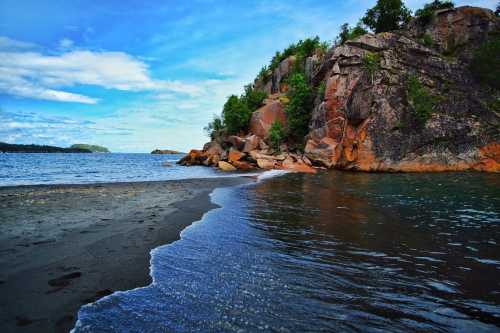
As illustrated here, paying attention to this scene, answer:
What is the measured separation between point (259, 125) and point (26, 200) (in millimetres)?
37825

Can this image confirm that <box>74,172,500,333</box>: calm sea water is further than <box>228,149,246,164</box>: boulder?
No

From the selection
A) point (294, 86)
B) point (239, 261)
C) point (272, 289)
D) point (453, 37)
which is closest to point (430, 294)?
point (272, 289)

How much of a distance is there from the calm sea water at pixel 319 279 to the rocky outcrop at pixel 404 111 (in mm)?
24331

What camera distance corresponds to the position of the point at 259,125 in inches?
1877

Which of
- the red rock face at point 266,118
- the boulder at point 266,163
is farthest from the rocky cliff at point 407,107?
the red rock face at point 266,118

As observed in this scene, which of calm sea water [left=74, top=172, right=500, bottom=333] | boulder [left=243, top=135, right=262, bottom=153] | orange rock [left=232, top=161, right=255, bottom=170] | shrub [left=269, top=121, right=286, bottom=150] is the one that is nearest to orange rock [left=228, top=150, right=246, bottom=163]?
orange rock [left=232, top=161, right=255, bottom=170]

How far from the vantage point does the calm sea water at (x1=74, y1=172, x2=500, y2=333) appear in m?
3.57

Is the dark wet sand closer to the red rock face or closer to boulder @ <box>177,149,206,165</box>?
the red rock face

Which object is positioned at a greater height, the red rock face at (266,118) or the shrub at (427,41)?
the shrub at (427,41)

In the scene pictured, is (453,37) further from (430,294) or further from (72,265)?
(72,265)

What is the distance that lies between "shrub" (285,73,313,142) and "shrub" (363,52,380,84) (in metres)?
9.84

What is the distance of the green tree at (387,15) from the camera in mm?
41094

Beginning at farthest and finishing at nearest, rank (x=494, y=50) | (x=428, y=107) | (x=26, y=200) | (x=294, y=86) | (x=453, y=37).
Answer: (x=294, y=86) < (x=453, y=37) < (x=494, y=50) < (x=428, y=107) < (x=26, y=200)

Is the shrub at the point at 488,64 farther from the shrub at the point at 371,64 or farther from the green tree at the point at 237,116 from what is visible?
the green tree at the point at 237,116
